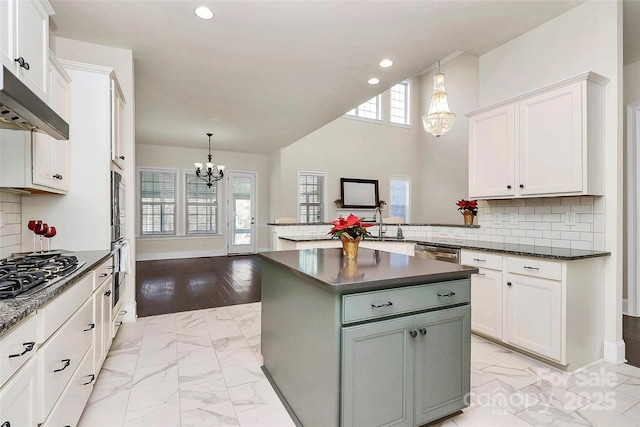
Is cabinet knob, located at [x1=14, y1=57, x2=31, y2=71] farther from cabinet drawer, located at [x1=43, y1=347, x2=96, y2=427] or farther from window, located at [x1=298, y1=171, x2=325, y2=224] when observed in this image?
window, located at [x1=298, y1=171, x2=325, y2=224]

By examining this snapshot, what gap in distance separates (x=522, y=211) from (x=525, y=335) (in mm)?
1248

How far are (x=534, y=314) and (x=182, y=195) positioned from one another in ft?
25.3

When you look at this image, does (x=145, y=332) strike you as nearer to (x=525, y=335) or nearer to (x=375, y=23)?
(x=525, y=335)

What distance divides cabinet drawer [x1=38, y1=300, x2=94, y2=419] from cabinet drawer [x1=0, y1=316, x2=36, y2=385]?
0.11 m

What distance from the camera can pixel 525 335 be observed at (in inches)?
97.7

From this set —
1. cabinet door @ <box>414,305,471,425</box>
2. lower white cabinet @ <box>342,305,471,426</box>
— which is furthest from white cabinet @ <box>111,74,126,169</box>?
cabinet door @ <box>414,305,471,425</box>

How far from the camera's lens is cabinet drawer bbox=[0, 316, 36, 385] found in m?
0.93

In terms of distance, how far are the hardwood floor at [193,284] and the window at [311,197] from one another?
6.05ft

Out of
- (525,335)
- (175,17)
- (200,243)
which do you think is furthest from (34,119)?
(200,243)

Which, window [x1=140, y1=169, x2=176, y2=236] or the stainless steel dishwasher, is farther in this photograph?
window [x1=140, y1=169, x2=176, y2=236]

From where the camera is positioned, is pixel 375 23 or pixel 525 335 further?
pixel 375 23

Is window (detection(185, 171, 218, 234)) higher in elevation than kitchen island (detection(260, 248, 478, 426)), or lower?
higher

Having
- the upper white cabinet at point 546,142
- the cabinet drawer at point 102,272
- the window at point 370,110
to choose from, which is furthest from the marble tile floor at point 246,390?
the window at point 370,110

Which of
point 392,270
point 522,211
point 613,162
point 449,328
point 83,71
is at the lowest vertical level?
point 449,328
